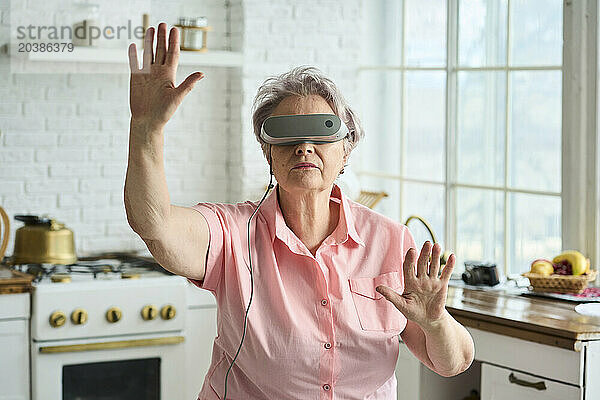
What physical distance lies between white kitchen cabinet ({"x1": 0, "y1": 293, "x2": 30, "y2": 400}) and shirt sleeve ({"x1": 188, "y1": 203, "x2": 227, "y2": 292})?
1.74 m

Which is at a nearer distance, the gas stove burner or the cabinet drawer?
the cabinet drawer

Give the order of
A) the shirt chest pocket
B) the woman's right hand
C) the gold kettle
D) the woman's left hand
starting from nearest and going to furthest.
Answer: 1. the woman's right hand
2. the woman's left hand
3. the shirt chest pocket
4. the gold kettle

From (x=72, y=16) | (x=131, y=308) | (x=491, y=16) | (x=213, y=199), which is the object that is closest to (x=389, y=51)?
(x=491, y=16)

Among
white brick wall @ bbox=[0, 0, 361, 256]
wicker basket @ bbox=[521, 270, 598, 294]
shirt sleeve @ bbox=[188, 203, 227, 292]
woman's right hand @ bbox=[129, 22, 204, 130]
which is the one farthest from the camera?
white brick wall @ bbox=[0, 0, 361, 256]

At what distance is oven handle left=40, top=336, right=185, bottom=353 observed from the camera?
11.3ft

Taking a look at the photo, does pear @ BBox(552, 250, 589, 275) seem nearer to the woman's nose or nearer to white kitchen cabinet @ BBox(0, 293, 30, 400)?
the woman's nose

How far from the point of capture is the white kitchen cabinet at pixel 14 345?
3408mm

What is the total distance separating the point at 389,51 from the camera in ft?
14.4

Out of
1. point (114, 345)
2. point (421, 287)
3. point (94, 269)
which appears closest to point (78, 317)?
point (114, 345)

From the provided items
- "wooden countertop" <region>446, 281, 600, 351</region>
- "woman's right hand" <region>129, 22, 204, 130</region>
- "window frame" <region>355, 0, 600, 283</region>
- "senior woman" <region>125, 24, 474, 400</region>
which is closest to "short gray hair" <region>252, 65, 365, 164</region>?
"senior woman" <region>125, 24, 474, 400</region>

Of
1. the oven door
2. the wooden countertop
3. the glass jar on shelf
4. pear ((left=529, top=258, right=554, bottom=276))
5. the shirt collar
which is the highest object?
the glass jar on shelf

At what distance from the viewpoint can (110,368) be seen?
11.7 ft

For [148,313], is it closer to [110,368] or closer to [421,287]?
[110,368]

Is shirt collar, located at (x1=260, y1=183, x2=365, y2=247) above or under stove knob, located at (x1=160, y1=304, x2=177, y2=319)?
above
